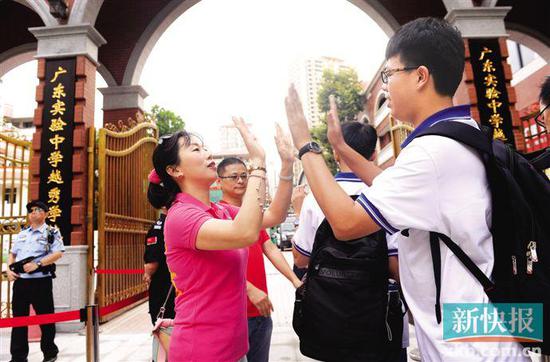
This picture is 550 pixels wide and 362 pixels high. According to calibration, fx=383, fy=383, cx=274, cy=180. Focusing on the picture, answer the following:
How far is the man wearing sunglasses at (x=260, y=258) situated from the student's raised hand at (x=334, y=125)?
0.67ft

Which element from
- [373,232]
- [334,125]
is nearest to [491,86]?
[334,125]

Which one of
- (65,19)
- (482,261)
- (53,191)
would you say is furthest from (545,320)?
(65,19)

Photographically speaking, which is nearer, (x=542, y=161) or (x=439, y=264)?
(x=439, y=264)

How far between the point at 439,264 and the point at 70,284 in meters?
5.26

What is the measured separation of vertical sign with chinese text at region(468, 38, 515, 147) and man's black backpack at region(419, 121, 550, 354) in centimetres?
495

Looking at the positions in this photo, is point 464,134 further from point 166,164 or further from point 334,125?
point 166,164

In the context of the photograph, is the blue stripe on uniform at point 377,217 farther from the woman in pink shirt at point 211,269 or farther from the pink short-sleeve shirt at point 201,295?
the pink short-sleeve shirt at point 201,295

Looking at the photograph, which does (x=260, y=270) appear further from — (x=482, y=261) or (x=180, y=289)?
(x=482, y=261)

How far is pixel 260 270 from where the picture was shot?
2.54m

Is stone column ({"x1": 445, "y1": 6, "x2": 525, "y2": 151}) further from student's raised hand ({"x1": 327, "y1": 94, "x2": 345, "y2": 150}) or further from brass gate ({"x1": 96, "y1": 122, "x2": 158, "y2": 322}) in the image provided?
brass gate ({"x1": 96, "y1": 122, "x2": 158, "y2": 322})

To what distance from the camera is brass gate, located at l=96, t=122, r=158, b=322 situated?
557 centimetres

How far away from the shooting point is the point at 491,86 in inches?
218

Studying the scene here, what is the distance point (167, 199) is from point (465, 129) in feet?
4.44

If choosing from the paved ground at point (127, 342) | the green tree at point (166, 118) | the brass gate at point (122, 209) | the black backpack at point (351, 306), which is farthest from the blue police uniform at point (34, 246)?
the green tree at point (166, 118)
